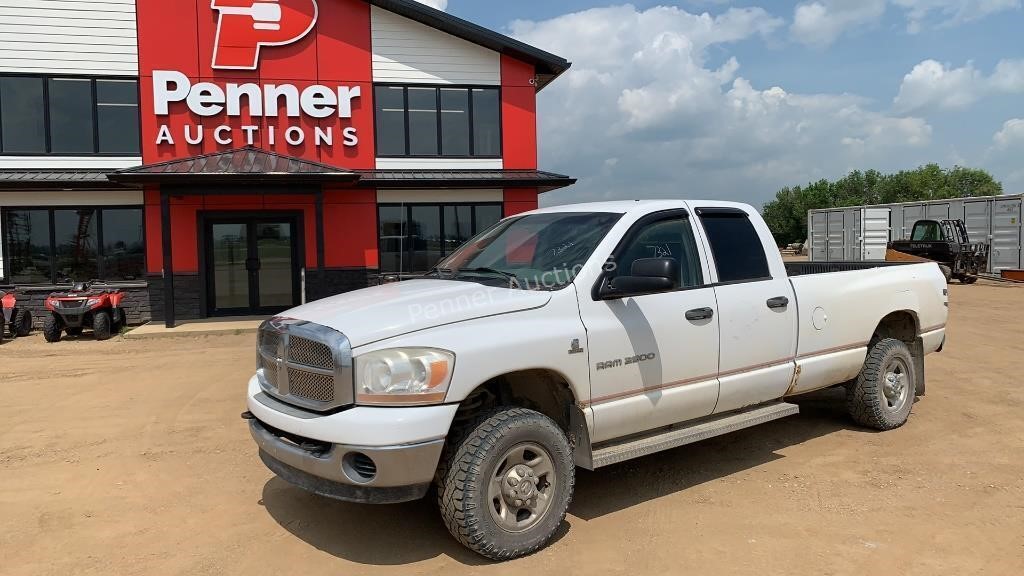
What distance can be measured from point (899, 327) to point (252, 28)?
48.5 ft

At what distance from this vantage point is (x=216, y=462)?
5.45m

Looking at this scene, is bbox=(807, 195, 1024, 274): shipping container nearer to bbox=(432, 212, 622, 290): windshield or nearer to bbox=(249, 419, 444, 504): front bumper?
bbox=(432, 212, 622, 290): windshield

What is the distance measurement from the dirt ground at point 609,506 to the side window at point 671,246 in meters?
1.50

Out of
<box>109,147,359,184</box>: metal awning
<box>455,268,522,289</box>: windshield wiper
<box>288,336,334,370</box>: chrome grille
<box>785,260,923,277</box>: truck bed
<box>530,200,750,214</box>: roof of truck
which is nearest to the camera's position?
<box>288,336,334,370</box>: chrome grille

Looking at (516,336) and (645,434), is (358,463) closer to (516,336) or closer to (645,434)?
(516,336)

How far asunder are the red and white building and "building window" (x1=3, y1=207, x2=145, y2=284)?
4 cm

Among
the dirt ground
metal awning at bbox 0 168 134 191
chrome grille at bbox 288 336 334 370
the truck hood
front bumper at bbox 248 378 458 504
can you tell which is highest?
metal awning at bbox 0 168 134 191

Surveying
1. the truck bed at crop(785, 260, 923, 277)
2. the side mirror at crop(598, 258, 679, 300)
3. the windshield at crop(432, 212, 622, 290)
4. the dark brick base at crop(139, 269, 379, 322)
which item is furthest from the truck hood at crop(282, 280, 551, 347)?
the dark brick base at crop(139, 269, 379, 322)

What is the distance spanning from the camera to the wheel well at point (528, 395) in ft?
12.9

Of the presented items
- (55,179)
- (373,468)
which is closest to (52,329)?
(55,179)

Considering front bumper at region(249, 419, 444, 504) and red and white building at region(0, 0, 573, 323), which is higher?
red and white building at region(0, 0, 573, 323)

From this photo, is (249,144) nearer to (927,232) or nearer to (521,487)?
(521,487)

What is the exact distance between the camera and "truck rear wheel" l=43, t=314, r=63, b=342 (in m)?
12.6

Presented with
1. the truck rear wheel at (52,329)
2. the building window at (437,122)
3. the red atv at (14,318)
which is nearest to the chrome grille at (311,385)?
the truck rear wheel at (52,329)
